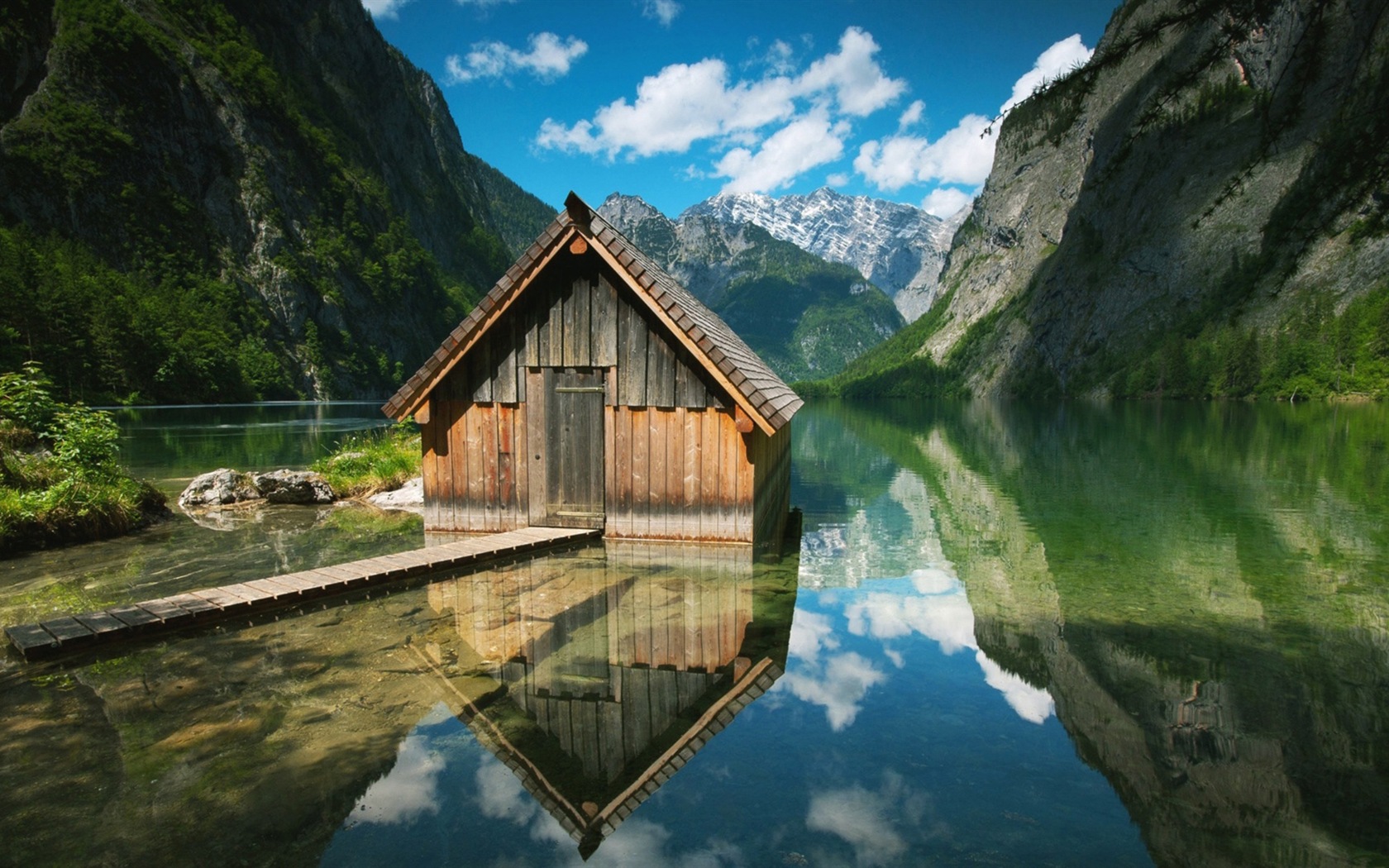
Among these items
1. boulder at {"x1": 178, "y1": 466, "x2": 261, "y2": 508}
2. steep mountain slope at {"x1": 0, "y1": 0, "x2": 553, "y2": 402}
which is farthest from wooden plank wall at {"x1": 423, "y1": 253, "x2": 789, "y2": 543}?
steep mountain slope at {"x1": 0, "y1": 0, "x2": 553, "y2": 402}

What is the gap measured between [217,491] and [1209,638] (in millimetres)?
19098

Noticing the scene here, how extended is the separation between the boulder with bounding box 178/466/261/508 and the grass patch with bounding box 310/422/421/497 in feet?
5.86

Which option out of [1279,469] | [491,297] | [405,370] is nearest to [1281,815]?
[491,297]

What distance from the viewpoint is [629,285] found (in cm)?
1139

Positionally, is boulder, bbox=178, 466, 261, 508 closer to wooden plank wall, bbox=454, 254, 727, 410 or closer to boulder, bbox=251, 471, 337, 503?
boulder, bbox=251, 471, 337, 503

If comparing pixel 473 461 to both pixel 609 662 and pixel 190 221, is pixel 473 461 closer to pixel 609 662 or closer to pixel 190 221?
pixel 609 662

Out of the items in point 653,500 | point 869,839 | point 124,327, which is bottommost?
point 869,839

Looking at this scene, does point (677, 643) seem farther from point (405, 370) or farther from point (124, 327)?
point (405, 370)

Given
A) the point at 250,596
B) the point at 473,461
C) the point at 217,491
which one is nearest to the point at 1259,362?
the point at 473,461

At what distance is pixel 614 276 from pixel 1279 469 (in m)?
24.5

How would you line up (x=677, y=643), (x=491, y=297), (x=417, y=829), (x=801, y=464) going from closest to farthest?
(x=417, y=829)
(x=677, y=643)
(x=491, y=297)
(x=801, y=464)

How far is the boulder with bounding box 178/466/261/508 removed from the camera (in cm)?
1652

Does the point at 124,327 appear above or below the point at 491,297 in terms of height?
above

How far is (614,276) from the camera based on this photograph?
11.8 m
